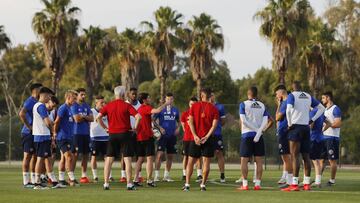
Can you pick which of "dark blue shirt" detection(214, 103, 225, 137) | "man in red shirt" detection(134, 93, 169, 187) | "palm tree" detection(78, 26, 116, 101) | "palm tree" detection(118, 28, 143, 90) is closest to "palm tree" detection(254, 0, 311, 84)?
"palm tree" detection(118, 28, 143, 90)

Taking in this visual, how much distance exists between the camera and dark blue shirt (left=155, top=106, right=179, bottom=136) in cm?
2255

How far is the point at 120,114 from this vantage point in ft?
60.8

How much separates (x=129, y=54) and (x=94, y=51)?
2.47m

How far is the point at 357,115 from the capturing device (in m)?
46.2

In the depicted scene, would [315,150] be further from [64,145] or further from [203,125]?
[64,145]

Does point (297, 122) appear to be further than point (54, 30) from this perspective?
No

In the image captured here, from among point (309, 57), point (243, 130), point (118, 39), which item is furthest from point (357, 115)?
point (243, 130)

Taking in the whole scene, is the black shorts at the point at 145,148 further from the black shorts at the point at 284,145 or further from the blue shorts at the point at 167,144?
the black shorts at the point at 284,145

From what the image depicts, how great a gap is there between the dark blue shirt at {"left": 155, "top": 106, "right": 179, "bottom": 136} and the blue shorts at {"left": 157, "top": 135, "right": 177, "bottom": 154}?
4.8 inches

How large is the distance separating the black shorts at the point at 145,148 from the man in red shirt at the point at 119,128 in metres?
1.24

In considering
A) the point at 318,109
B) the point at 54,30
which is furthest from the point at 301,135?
the point at 54,30

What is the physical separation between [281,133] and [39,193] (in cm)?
619

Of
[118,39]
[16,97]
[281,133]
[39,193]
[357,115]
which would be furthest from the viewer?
[16,97]

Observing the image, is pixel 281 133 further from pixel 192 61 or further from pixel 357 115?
pixel 192 61
